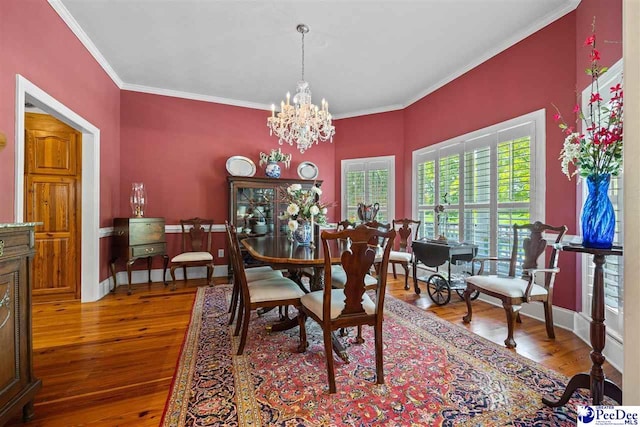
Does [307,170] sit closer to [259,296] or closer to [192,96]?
[192,96]

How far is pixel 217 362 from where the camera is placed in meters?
1.96

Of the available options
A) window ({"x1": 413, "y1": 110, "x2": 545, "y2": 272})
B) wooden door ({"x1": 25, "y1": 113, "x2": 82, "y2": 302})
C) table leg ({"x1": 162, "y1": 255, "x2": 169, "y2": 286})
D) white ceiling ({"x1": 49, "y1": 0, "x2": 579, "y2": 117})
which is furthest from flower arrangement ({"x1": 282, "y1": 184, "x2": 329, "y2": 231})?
wooden door ({"x1": 25, "y1": 113, "x2": 82, "y2": 302})

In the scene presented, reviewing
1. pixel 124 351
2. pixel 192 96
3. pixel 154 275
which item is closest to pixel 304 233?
pixel 124 351

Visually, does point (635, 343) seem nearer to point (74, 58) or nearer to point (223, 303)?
point (223, 303)

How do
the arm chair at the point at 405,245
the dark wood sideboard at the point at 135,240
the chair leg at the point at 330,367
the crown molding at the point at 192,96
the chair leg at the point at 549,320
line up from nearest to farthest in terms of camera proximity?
the chair leg at the point at 330,367
the chair leg at the point at 549,320
the dark wood sideboard at the point at 135,240
the arm chair at the point at 405,245
the crown molding at the point at 192,96

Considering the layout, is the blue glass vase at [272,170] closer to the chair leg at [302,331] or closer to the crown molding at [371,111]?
the crown molding at [371,111]

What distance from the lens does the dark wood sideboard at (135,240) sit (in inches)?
139

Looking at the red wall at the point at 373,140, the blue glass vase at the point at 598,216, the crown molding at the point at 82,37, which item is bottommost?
the blue glass vase at the point at 598,216

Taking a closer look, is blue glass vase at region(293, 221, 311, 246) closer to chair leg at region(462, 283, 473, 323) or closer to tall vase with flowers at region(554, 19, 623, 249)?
chair leg at region(462, 283, 473, 323)

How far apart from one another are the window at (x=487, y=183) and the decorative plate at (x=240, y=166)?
109 inches

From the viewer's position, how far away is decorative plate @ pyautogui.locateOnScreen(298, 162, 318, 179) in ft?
16.5

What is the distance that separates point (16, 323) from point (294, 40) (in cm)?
312

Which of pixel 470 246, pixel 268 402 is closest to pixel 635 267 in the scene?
pixel 268 402

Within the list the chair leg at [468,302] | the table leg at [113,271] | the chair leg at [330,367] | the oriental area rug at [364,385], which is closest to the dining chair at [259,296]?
the oriental area rug at [364,385]
